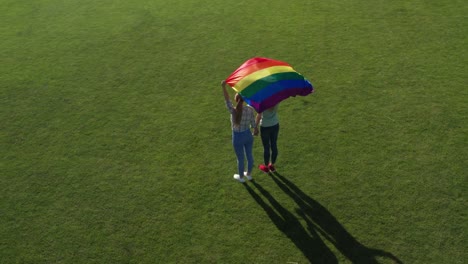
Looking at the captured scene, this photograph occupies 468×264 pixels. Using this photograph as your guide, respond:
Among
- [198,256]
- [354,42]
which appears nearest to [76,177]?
[198,256]

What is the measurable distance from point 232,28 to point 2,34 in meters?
6.66

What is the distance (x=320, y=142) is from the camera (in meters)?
7.85

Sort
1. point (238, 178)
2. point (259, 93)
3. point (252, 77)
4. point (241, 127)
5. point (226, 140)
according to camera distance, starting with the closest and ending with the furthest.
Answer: point (259, 93), point (252, 77), point (241, 127), point (238, 178), point (226, 140)

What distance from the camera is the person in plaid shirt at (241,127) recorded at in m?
6.19

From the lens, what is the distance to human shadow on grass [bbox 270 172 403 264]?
5.93m

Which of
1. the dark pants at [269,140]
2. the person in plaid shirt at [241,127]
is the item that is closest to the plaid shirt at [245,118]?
the person in plaid shirt at [241,127]

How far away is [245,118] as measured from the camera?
6.27m

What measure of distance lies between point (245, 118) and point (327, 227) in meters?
2.03

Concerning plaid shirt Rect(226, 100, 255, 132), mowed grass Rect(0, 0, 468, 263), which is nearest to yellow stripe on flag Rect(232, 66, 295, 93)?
plaid shirt Rect(226, 100, 255, 132)

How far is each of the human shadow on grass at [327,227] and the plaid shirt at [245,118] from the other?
51.1 inches

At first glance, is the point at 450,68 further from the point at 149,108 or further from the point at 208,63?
the point at 149,108

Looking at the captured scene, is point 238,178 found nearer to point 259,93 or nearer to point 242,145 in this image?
point 242,145

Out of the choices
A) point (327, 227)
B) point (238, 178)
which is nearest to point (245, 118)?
point (238, 178)

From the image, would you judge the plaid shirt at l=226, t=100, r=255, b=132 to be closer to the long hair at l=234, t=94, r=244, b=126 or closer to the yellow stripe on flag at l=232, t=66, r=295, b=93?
the long hair at l=234, t=94, r=244, b=126
